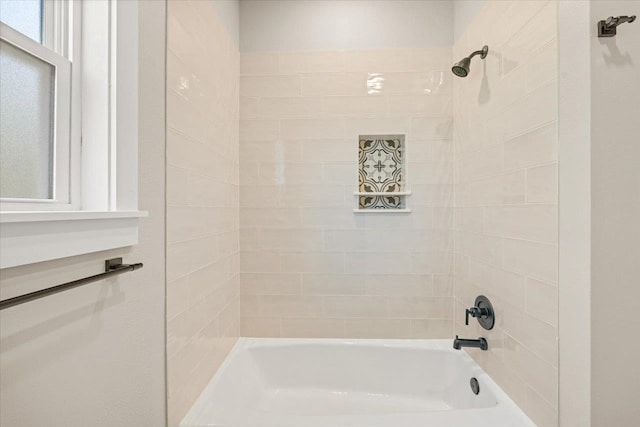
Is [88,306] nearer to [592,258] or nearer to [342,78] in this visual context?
[592,258]

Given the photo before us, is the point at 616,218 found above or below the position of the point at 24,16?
below

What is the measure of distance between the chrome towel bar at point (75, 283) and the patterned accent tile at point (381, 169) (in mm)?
1578

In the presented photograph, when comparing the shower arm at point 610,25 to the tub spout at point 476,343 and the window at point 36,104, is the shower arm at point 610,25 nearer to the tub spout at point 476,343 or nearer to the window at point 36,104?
the tub spout at point 476,343

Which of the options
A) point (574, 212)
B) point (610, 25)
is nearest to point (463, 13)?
point (610, 25)

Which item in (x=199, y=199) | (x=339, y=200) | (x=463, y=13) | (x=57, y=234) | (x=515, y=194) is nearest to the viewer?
(x=57, y=234)

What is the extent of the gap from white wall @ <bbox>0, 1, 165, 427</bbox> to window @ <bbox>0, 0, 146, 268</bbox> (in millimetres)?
72

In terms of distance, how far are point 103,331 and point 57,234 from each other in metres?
0.33

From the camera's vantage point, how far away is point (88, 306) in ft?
2.81

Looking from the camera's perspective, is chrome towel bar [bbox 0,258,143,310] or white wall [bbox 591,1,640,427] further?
white wall [bbox 591,1,640,427]

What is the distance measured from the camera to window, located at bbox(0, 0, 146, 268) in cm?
75

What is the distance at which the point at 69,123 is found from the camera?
91 cm

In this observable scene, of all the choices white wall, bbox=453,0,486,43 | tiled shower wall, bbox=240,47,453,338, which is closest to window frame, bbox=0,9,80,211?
tiled shower wall, bbox=240,47,453,338

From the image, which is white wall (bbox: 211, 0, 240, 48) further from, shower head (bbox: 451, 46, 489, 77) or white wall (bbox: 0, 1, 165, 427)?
shower head (bbox: 451, 46, 489, 77)

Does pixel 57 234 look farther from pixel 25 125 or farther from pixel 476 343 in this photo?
pixel 476 343
